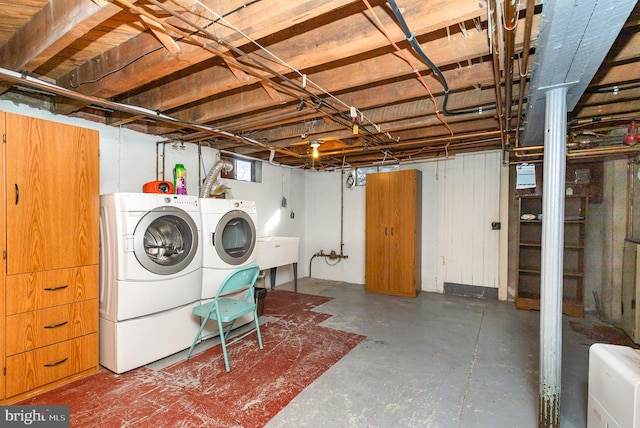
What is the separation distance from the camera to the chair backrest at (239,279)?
2703 mm

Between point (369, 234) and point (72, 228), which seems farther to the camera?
point (369, 234)

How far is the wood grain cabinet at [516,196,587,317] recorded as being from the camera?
407 centimetres

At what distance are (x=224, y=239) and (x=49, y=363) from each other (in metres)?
1.75

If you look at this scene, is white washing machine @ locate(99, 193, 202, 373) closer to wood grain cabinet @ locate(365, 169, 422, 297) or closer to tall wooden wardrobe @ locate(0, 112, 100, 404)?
tall wooden wardrobe @ locate(0, 112, 100, 404)

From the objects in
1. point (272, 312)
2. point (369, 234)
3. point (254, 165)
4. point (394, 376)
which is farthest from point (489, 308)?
point (254, 165)

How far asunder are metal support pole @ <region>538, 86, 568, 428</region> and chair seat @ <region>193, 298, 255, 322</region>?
2.26m

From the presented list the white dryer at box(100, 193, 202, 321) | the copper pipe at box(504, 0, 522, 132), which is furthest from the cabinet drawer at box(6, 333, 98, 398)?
the copper pipe at box(504, 0, 522, 132)

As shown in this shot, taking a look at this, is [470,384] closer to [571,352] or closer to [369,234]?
[571,352]

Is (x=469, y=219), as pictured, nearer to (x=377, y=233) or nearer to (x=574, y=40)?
(x=377, y=233)

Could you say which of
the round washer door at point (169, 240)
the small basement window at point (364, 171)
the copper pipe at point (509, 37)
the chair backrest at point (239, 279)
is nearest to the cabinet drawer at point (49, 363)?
the round washer door at point (169, 240)

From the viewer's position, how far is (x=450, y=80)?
91.3 inches

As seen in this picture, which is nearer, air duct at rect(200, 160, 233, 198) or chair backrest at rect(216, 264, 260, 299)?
chair backrest at rect(216, 264, 260, 299)

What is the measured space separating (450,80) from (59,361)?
3.61 meters
